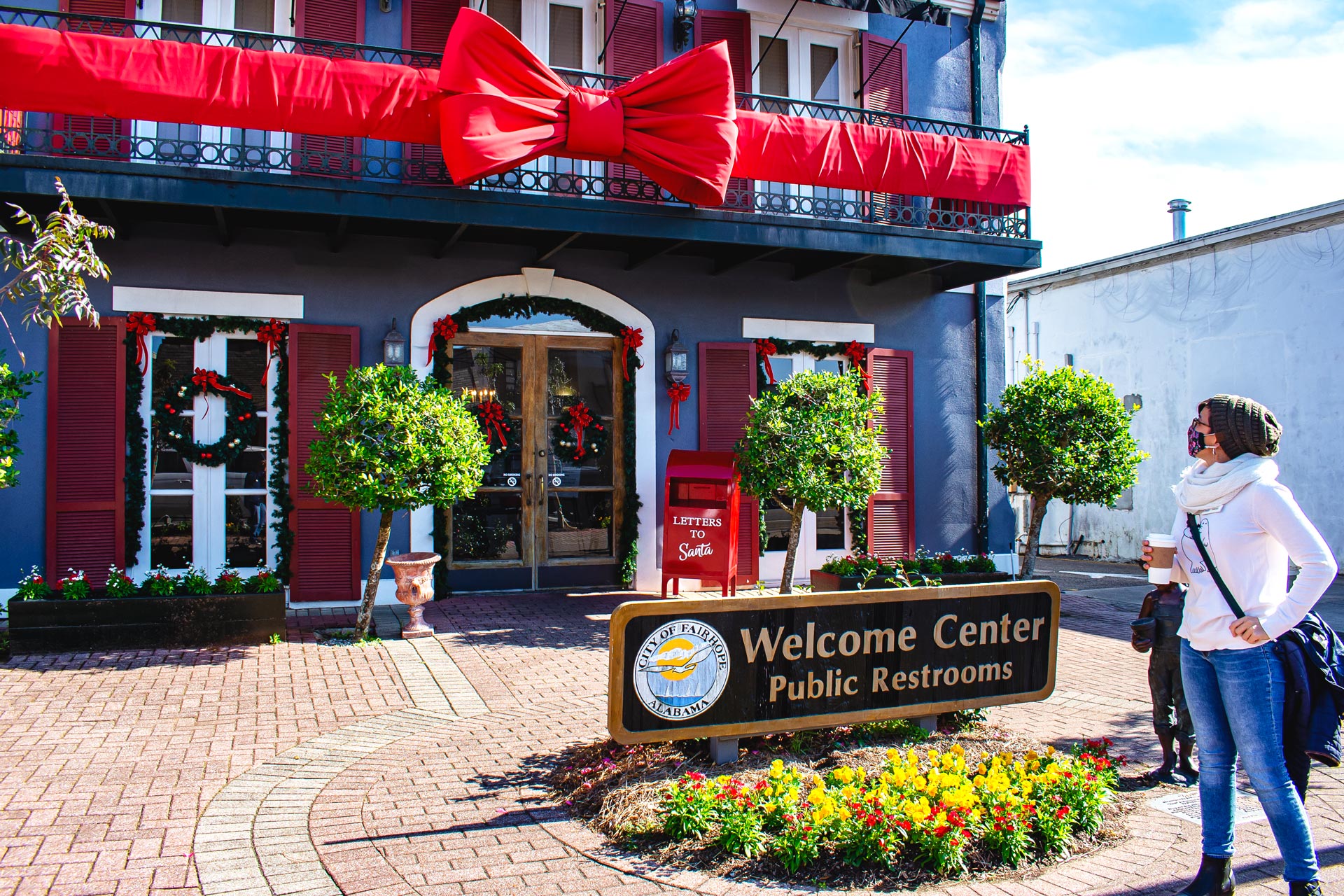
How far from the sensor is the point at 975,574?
9320 mm

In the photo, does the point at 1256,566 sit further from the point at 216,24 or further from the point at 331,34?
the point at 216,24

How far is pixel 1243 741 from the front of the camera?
3.36 m

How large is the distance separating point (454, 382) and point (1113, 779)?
7.19 m

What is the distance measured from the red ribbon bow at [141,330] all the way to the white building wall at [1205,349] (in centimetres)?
1415

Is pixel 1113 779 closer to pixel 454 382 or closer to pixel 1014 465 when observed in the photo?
pixel 1014 465

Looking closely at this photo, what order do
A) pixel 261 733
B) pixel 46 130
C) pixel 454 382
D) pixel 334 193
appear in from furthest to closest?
pixel 454 382
pixel 334 193
pixel 46 130
pixel 261 733

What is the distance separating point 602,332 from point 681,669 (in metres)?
6.45

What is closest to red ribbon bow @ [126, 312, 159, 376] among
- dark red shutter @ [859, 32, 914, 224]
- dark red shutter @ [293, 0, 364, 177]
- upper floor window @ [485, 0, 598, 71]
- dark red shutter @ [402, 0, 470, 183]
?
dark red shutter @ [293, 0, 364, 177]

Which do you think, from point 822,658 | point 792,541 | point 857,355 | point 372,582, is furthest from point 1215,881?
point 857,355

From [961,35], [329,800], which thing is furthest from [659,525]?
[961,35]

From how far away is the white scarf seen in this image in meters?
3.40

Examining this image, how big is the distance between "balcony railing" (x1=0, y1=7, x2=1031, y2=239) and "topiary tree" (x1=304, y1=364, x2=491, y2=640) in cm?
214

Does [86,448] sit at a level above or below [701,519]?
above

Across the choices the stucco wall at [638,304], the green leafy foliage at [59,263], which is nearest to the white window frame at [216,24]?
the stucco wall at [638,304]
